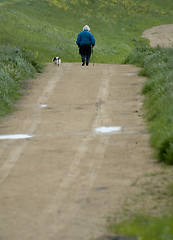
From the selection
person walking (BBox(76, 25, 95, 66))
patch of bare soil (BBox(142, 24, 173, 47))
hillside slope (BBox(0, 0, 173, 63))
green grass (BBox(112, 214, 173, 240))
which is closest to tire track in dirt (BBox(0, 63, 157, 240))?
green grass (BBox(112, 214, 173, 240))

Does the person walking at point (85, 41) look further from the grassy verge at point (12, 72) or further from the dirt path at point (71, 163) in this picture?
the dirt path at point (71, 163)

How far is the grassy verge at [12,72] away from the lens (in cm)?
1355

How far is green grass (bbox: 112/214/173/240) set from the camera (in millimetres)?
4648

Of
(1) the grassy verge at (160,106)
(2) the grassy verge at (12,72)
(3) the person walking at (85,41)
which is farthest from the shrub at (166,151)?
(3) the person walking at (85,41)

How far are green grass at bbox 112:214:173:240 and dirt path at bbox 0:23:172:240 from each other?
22 cm

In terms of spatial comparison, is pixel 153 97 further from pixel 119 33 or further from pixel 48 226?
pixel 119 33

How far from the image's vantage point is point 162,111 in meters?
10.4

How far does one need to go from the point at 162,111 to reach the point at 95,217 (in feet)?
16.9

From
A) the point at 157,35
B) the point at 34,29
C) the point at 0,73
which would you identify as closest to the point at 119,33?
the point at 157,35

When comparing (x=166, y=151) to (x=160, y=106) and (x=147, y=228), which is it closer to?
(x=147, y=228)

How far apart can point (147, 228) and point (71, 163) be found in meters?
3.04

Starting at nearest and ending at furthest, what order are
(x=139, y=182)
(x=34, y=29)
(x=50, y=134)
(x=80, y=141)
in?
(x=139, y=182), (x=80, y=141), (x=50, y=134), (x=34, y=29)

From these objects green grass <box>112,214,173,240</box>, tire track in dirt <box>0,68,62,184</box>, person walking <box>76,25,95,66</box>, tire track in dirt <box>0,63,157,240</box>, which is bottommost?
tire track in dirt <box>0,68,62,184</box>

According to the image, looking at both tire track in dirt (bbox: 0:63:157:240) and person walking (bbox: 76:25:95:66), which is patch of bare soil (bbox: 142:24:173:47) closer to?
person walking (bbox: 76:25:95:66)
